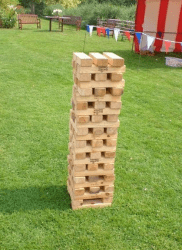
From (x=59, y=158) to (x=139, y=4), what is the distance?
13.3 metres

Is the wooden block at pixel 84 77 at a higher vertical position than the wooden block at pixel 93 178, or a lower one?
higher

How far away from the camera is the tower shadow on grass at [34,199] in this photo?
13.2ft

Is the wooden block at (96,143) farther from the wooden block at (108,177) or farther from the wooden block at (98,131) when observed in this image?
the wooden block at (108,177)

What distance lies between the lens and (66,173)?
15.9 ft

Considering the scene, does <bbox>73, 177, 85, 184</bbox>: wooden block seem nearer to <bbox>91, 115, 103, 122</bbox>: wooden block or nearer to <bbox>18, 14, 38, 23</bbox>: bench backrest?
<bbox>91, 115, 103, 122</bbox>: wooden block

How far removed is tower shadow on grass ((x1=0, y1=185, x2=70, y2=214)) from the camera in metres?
4.02

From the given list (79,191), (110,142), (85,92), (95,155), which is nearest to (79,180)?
(79,191)

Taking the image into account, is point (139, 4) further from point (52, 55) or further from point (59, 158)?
point (59, 158)

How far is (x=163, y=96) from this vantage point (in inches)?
352

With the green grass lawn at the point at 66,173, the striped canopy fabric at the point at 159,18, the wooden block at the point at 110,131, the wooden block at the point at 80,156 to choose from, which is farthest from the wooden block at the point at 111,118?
the striped canopy fabric at the point at 159,18

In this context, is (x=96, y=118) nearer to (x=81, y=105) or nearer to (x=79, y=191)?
(x=81, y=105)

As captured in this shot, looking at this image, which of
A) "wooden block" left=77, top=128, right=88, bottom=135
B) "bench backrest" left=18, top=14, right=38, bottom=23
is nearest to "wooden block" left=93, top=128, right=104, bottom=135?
"wooden block" left=77, top=128, right=88, bottom=135

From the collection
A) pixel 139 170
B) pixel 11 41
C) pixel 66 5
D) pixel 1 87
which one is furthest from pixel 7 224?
pixel 66 5

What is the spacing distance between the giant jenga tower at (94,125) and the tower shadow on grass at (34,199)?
22 centimetres
